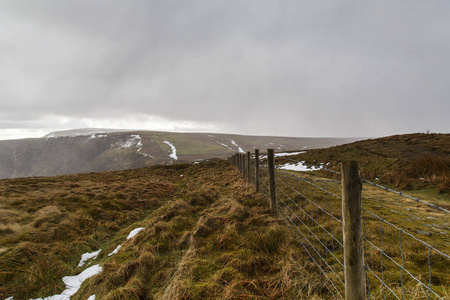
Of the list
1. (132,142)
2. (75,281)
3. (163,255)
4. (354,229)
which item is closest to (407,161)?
(354,229)

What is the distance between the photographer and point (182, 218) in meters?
5.75

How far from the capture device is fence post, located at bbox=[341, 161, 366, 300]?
2.06 metres

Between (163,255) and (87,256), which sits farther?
(87,256)

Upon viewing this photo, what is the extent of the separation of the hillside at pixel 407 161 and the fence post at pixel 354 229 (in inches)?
174

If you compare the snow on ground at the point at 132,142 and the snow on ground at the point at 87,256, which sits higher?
the snow on ground at the point at 132,142

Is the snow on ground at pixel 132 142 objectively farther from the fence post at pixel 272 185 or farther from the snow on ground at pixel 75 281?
the fence post at pixel 272 185

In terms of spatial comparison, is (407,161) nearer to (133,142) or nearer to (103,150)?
(133,142)

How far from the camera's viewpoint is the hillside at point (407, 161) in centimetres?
868

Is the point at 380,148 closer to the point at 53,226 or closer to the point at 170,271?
the point at 170,271

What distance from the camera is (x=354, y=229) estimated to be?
205cm

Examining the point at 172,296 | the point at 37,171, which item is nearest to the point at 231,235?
the point at 172,296

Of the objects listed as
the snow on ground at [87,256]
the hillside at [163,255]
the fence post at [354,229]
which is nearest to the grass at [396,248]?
the fence post at [354,229]

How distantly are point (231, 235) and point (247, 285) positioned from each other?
4.65 ft

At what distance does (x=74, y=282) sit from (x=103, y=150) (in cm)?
16911
